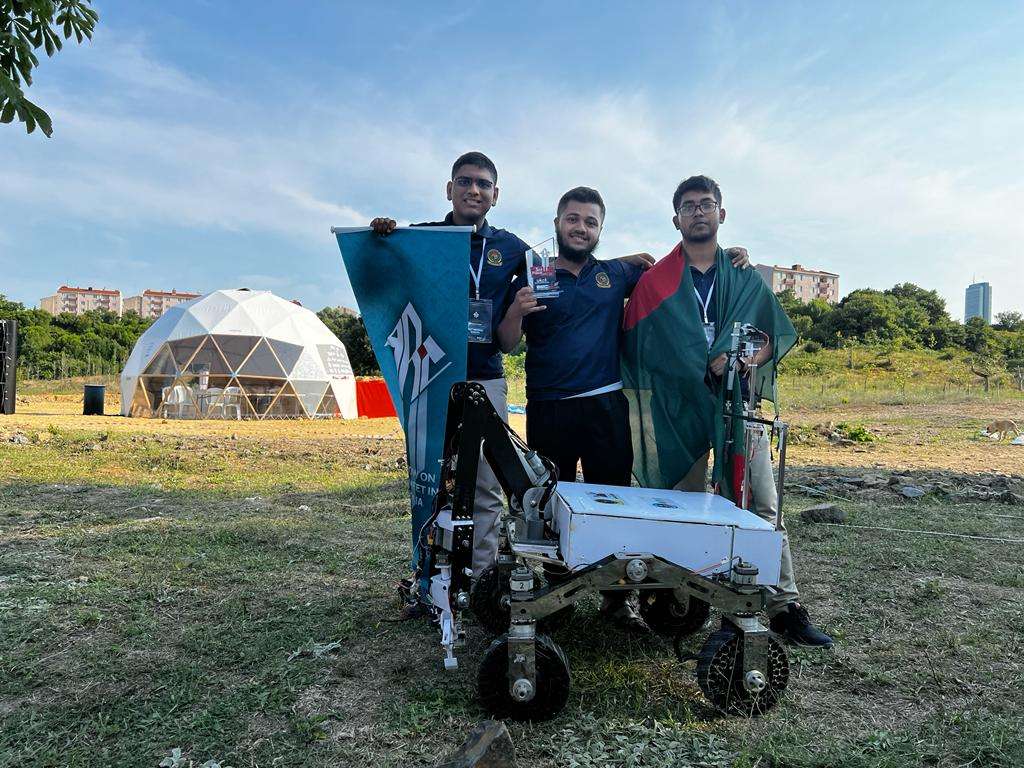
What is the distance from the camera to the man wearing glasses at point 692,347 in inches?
141

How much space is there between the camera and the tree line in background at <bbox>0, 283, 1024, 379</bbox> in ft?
130

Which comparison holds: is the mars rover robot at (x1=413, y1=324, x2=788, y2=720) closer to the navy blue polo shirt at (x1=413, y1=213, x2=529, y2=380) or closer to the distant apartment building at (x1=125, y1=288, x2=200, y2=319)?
the navy blue polo shirt at (x1=413, y1=213, x2=529, y2=380)

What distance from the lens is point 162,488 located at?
8070 mm

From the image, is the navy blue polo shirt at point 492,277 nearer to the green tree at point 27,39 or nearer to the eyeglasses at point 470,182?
the eyeglasses at point 470,182

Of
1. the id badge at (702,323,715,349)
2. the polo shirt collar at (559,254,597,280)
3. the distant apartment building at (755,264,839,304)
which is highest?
the distant apartment building at (755,264,839,304)

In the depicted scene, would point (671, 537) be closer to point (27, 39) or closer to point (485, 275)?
point (485, 275)

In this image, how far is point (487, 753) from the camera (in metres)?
2.01

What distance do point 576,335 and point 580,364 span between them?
0.15m

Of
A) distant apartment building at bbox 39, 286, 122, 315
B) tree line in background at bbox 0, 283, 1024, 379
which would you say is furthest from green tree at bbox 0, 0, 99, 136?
distant apartment building at bbox 39, 286, 122, 315

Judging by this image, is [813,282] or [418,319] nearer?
[418,319]

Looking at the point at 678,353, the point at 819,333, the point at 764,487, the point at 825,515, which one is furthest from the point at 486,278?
the point at 819,333

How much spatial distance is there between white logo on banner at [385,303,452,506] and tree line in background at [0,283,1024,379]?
115 feet

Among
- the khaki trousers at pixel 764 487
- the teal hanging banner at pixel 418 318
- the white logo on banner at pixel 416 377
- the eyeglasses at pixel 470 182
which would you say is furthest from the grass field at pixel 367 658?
the eyeglasses at pixel 470 182

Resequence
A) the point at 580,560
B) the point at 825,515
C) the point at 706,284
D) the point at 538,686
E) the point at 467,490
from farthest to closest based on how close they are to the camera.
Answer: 1. the point at 825,515
2. the point at 706,284
3. the point at 467,490
4. the point at 580,560
5. the point at 538,686
